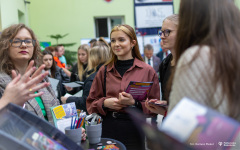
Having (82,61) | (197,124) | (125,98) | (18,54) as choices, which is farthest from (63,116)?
(82,61)

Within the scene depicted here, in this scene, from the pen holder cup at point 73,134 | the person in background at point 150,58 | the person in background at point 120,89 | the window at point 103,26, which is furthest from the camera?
the window at point 103,26

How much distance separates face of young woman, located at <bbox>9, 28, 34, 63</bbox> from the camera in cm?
184

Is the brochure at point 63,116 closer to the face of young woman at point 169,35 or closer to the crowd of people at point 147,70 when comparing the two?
the crowd of people at point 147,70

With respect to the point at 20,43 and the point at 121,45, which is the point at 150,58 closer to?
the point at 121,45

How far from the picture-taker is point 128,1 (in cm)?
1006

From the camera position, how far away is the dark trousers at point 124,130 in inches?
85.0

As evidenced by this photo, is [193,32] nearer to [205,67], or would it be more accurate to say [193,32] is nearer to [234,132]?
[205,67]

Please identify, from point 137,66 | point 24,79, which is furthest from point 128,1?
point 24,79

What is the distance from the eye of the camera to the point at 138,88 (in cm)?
191

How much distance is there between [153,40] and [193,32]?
29.9 feet

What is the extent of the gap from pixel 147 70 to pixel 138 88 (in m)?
0.39

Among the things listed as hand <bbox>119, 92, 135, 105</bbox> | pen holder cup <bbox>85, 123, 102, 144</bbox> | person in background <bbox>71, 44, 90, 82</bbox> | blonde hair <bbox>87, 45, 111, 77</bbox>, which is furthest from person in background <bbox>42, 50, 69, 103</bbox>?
pen holder cup <bbox>85, 123, 102, 144</bbox>

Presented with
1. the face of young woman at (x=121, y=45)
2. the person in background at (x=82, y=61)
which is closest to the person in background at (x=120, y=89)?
the face of young woman at (x=121, y=45)

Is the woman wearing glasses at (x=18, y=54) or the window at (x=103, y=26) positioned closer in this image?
Result: the woman wearing glasses at (x=18, y=54)
